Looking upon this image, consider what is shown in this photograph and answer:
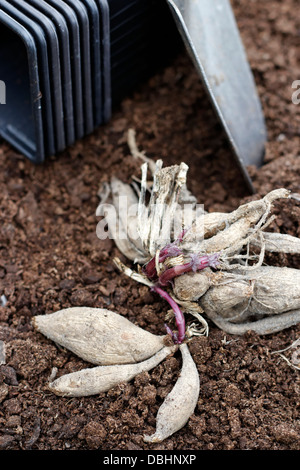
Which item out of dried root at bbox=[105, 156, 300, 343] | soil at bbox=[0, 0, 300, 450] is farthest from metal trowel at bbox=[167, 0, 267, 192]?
dried root at bbox=[105, 156, 300, 343]

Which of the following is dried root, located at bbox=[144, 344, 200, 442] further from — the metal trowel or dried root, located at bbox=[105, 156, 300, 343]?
the metal trowel

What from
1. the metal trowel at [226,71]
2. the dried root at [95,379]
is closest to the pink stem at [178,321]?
the dried root at [95,379]

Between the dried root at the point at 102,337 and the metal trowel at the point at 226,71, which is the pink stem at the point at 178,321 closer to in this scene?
the dried root at the point at 102,337

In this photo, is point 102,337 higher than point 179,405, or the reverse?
point 102,337

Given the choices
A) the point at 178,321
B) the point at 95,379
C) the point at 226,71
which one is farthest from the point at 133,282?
the point at 226,71

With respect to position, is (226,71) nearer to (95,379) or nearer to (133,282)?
(133,282)
